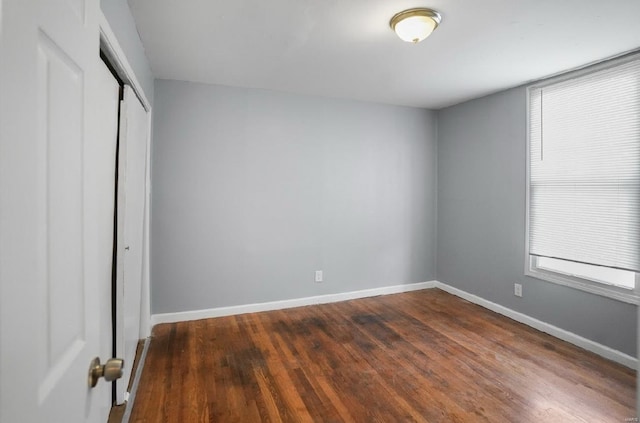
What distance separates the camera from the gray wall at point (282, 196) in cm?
333

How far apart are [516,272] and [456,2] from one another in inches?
107

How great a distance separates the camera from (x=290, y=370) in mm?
2475

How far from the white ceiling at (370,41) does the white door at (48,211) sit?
149 centimetres

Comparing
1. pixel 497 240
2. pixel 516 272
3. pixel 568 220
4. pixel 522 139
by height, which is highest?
pixel 522 139

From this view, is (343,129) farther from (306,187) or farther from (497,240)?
(497,240)

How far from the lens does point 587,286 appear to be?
2.83m

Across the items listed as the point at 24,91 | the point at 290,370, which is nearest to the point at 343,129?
the point at 290,370

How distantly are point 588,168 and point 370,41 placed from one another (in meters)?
2.18

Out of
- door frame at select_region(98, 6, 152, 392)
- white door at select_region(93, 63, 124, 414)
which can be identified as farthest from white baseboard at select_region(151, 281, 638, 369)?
white door at select_region(93, 63, 124, 414)

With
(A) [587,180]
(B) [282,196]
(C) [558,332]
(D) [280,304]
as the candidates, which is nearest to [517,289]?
(C) [558,332]

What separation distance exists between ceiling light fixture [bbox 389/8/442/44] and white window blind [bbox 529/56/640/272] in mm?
1737

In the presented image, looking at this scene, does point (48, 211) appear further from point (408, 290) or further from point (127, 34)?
point (408, 290)

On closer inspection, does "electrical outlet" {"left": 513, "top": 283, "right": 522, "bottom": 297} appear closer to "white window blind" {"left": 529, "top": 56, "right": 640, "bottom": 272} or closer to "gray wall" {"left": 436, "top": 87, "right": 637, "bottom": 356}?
"gray wall" {"left": 436, "top": 87, "right": 637, "bottom": 356}

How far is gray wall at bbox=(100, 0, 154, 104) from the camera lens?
155 cm
